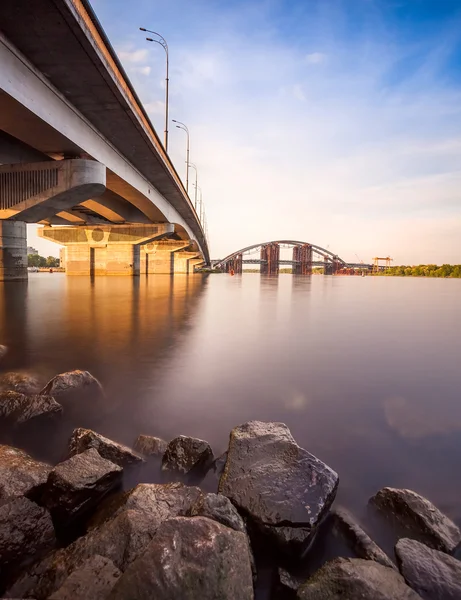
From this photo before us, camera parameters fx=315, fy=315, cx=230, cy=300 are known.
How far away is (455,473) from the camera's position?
3375 mm

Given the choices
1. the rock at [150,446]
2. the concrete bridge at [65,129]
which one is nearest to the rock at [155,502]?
the rock at [150,446]

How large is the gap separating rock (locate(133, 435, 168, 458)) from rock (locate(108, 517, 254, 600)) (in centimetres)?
173

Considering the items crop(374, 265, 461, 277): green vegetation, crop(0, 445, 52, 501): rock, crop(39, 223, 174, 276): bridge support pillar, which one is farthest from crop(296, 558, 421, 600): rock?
crop(374, 265, 461, 277): green vegetation

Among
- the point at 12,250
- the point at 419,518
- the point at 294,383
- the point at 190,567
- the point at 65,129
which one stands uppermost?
the point at 65,129

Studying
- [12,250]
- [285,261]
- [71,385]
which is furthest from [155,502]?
[285,261]

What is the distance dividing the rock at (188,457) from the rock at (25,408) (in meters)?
1.96

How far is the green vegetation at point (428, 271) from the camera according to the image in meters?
130

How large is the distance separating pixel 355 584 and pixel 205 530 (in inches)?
35.1

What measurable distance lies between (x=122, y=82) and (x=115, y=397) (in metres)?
12.7

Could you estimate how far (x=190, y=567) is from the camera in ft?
5.55

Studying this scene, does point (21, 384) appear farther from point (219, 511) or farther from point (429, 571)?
point (429, 571)

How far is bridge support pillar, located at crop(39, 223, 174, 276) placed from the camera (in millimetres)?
43219

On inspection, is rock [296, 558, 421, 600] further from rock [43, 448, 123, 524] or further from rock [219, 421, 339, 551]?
rock [43, 448, 123, 524]

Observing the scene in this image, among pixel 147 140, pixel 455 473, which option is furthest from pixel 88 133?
pixel 455 473
